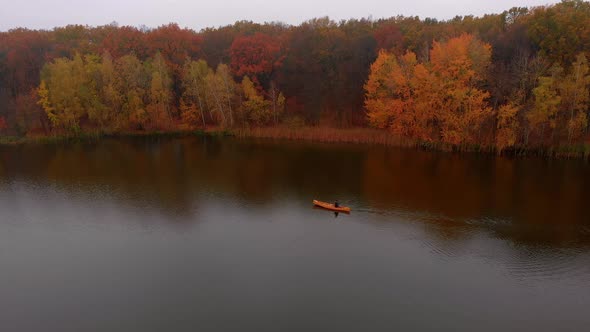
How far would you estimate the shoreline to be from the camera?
111ft

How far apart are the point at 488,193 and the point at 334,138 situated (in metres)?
19.3

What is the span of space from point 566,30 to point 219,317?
3625 centimetres

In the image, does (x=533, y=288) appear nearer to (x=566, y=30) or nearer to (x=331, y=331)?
(x=331, y=331)

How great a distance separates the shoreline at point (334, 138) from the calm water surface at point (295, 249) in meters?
2.38

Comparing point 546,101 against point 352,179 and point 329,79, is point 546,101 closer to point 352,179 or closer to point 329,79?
point 352,179

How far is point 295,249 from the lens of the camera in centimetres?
1848

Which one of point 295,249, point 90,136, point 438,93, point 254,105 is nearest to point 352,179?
point 295,249

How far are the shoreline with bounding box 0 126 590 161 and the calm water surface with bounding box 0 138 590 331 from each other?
7.81 ft

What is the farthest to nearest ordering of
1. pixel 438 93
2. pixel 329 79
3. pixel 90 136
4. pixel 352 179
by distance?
pixel 329 79, pixel 90 136, pixel 438 93, pixel 352 179

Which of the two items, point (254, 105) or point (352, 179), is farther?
point (254, 105)

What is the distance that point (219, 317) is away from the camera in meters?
14.1

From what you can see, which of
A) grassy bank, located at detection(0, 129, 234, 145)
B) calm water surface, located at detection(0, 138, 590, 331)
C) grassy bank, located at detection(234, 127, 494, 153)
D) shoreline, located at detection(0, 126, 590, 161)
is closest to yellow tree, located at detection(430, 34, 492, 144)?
grassy bank, located at detection(234, 127, 494, 153)

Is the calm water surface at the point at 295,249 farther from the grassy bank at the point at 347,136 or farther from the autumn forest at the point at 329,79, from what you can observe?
the grassy bank at the point at 347,136

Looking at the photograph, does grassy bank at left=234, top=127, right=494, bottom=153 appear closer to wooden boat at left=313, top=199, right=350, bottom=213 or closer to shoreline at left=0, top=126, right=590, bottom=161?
shoreline at left=0, top=126, right=590, bottom=161
